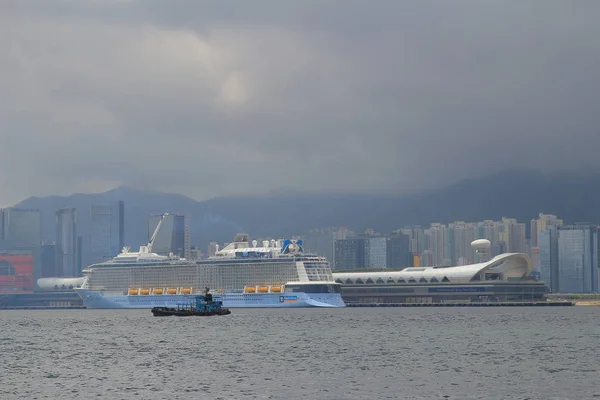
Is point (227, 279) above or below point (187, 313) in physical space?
above

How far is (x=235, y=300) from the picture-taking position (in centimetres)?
17125

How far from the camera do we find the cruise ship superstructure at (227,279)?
166 meters

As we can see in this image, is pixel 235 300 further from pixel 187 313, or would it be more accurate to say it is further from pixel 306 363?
→ pixel 306 363

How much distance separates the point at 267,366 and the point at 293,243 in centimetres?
11309

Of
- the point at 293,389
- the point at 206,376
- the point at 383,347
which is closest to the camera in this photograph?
the point at 293,389

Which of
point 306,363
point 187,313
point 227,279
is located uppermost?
point 227,279

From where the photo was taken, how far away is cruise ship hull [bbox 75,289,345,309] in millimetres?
164625

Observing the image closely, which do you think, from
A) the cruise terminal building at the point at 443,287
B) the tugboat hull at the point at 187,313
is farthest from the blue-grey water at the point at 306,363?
the cruise terminal building at the point at 443,287

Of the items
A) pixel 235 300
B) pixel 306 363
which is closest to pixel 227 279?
pixel 235 300

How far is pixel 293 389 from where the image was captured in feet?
171

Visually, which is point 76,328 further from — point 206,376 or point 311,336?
point 206,376

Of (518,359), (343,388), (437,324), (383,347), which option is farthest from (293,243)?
(343,388)

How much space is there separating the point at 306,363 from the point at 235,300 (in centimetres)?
10683

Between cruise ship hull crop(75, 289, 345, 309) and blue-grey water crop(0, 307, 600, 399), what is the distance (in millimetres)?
59879
